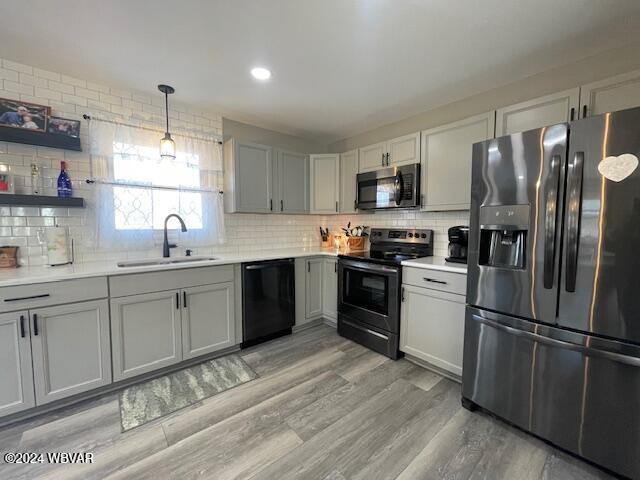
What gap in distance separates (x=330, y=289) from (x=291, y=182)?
138 centimetres

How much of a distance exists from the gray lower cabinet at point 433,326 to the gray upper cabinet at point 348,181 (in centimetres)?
132

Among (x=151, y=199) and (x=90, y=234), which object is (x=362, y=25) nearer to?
(x=151, y=199)

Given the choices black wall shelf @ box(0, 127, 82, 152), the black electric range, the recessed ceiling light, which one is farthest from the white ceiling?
the black electric range

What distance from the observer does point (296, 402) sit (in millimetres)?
1905

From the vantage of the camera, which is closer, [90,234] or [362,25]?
[362,25]

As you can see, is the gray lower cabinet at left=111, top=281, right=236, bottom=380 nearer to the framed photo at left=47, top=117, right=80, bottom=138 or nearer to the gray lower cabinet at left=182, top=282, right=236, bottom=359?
the gray lower cabinet at left=182, top=282, right=236, bottom=359

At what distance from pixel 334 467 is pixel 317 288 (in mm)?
1941

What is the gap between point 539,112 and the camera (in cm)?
198

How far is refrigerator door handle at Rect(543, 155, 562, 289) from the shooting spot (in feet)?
4.63

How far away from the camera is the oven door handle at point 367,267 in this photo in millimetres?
2463

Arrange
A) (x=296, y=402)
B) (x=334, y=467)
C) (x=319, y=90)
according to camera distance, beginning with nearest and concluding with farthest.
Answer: (x=334, y=467)
(x=296, y=402)
(x=319, y=90)

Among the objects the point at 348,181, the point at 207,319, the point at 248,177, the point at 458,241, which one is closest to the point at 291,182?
the point at 248,177

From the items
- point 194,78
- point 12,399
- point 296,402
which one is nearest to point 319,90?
point 194,78

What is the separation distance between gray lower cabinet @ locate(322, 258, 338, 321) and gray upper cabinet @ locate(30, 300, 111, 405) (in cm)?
206
